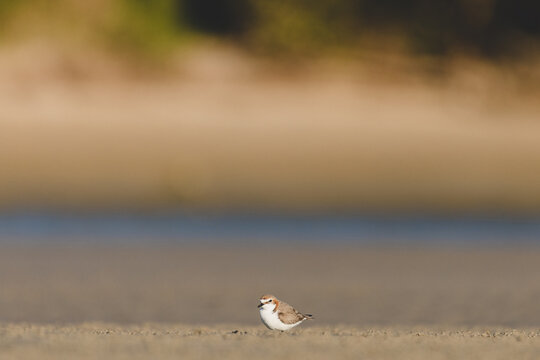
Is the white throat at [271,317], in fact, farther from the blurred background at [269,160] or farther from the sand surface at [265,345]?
the blurred background at [269,160]

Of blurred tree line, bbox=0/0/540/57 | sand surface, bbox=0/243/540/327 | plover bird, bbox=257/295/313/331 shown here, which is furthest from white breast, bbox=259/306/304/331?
blurred tree line, bbox=0/0/540/57

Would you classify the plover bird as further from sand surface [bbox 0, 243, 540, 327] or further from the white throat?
sand surface [bbox 0, 243, 540, 327]

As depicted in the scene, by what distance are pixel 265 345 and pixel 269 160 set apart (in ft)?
29.3

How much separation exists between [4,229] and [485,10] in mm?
8931

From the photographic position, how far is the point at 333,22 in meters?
18.3

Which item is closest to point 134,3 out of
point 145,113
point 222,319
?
point 145,113

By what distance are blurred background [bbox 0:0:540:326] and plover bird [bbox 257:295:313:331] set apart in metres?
1.31

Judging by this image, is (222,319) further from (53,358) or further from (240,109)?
(240,109)

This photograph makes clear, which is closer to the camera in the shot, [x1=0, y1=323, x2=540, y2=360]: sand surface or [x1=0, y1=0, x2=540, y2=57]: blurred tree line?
[x1=0, y1=323, x2=540, y2=360]: sand surface

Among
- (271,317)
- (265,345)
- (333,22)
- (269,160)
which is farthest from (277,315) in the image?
(333,22)

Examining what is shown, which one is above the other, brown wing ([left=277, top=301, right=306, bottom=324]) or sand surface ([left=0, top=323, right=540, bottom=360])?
brown wing ([left=277, top=301, right=306, bottom=324])

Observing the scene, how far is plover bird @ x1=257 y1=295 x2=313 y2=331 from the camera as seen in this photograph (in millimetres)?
6637

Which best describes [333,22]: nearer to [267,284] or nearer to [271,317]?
[267,284]

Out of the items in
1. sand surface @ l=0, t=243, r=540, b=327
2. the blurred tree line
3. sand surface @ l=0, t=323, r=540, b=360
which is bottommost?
sand surface @ l=0, t=323, r=540, b=360
